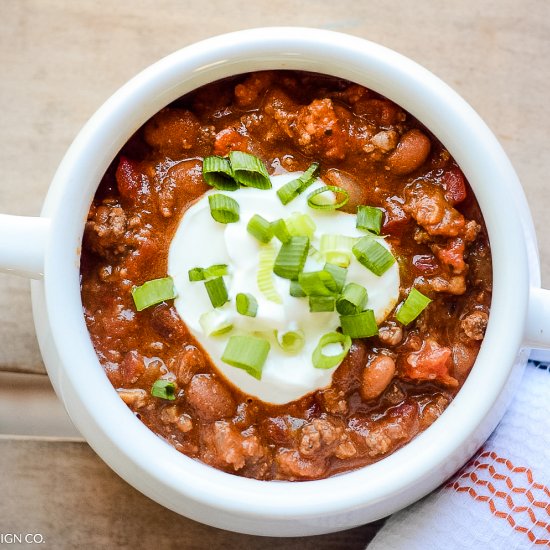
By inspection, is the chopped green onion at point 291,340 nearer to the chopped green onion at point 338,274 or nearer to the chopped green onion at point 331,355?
the chopped green onion at point 331,355

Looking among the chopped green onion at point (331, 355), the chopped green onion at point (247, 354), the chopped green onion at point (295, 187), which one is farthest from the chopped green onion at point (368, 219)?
the chopped green onion at point (247, 354)

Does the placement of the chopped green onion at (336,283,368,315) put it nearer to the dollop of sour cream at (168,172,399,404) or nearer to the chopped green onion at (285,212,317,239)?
the dollop of sour cream at (168,172,399,404)

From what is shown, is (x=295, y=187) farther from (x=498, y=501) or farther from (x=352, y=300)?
(x=498, y=501)

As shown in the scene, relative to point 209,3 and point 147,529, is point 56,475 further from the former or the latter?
point 209,3

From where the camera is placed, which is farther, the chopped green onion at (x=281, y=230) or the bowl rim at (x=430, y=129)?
the chopped green onion at (x=281, y=230)

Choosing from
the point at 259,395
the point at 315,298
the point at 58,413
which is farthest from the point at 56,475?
the point at 315,298

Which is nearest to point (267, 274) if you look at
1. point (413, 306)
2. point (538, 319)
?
point (413, 306)
